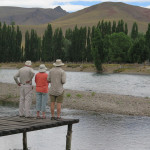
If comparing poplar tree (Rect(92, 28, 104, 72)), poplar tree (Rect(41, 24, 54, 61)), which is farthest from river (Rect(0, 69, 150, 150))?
poplar tree (Rect(41, 24, 54, 61))

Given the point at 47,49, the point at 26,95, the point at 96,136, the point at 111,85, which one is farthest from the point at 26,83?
the point at 47,49

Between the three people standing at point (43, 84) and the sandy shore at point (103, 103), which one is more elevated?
the three people standing at point (43, 84)

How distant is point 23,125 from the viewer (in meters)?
15.1

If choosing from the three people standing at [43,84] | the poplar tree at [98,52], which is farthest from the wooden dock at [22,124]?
the poplar tree at [98,52]

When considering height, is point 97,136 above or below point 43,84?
below

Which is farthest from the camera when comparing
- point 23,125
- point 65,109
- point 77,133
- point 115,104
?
point 115,104

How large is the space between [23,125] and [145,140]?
8.53m

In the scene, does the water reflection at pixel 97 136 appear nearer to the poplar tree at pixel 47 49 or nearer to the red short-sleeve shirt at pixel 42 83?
the red short-sleeve shirt at pixel 42 83

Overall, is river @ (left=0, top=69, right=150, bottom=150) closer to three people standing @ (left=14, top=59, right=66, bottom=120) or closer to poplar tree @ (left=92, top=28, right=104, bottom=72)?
three people standing @ (left=14, top=59, right=66, bottom=120)

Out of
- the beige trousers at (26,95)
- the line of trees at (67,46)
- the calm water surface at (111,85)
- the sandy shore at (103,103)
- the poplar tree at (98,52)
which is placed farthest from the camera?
the line of trees at (67,46)

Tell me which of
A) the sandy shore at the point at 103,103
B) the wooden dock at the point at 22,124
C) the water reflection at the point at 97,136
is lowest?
the water reflection at the point at 97,136

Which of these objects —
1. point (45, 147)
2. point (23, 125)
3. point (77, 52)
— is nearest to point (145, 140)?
point (45, 147)

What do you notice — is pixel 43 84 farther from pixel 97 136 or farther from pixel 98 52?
pixel 98 52

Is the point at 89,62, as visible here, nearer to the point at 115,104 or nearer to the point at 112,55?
the point at 112,55
